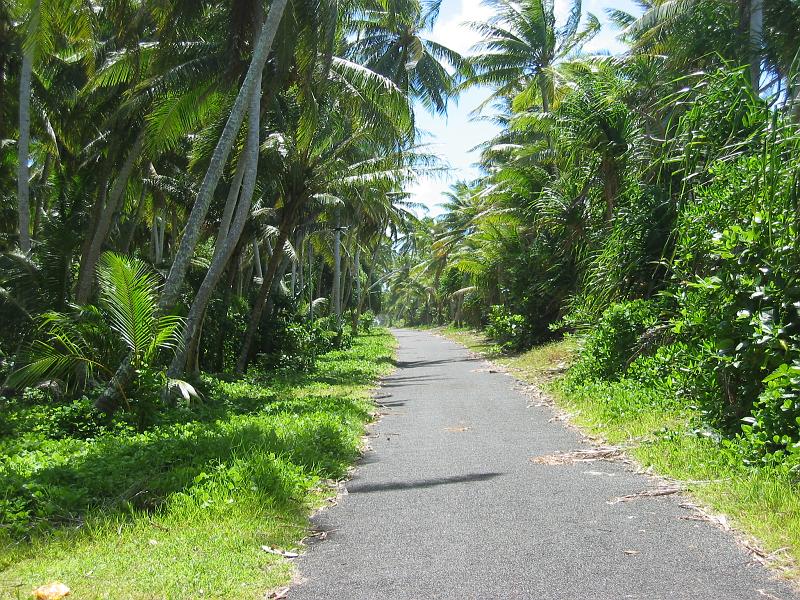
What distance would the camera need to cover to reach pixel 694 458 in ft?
21.3

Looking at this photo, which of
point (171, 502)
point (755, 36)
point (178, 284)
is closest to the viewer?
point (171, 502)

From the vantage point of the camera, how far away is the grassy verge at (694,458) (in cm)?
464

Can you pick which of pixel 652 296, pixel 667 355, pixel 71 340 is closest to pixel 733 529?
pixel 667 355

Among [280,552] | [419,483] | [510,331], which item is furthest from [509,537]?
[510,331]

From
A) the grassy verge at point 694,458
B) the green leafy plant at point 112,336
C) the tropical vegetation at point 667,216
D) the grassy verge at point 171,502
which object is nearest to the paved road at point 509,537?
the grassy verge at point 694,458

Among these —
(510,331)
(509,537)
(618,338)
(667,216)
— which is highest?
(667,216)

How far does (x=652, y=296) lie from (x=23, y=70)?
40.0 ft

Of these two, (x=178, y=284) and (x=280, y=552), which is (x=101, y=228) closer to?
(x=178, y=284)

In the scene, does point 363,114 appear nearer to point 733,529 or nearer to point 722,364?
point 722,364

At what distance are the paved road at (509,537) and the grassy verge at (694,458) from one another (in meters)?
0.27

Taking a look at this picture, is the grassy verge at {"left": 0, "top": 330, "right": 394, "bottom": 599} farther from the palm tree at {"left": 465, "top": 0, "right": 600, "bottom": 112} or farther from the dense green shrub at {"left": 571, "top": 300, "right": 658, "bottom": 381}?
the palm tree at {"left": 465, "top": 0, "right": 600, "bottom": 112}

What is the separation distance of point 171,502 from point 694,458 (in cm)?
460

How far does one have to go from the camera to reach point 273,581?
4176 mm

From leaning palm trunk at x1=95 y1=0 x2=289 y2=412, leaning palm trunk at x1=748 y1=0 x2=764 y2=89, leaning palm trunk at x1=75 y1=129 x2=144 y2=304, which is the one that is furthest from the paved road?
leaning palm trunk at x1=748 y1=0 x2=764 y2=89
